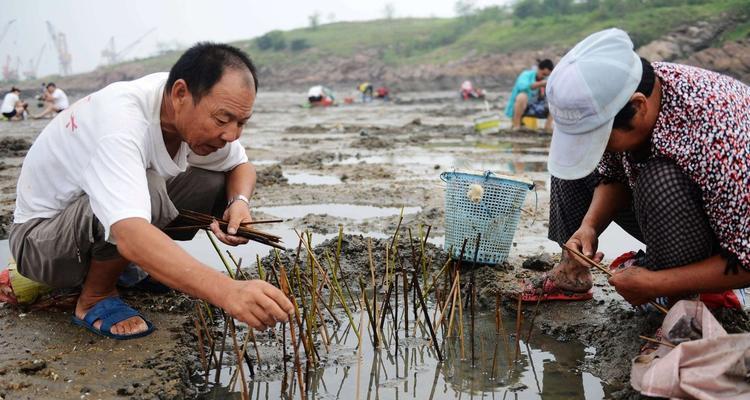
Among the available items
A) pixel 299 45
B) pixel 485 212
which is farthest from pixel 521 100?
pixel 299 45

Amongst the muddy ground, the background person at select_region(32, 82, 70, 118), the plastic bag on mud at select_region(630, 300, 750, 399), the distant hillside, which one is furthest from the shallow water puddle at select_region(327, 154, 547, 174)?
the distant hillside

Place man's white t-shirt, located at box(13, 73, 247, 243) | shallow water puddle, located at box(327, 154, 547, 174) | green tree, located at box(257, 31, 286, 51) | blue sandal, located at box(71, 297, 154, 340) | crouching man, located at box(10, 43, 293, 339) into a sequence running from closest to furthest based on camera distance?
crouching man, located at box(10, 43, 293, 339)
man's white t-shirt, located at box(13, 73, 247, 243)
blue sandal, located at box(71, 297, 154, 340)
shallow water puddle, located at box(327, 154, 547, 174)
green tree, located at box(257, 31, 286, 51)

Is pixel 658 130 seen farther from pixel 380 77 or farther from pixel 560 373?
pixel 380 77

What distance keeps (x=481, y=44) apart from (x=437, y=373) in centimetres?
4424

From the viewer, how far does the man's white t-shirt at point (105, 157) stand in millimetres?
2568

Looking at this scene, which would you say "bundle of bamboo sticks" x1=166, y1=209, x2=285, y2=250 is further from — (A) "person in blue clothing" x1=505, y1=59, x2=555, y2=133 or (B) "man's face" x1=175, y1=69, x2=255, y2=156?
(A) "person in blue clothing" x1=505, y1=59, x2=555, y2=133

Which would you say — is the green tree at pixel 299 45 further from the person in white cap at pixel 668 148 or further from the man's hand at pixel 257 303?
the man's hand at pixel 257 303

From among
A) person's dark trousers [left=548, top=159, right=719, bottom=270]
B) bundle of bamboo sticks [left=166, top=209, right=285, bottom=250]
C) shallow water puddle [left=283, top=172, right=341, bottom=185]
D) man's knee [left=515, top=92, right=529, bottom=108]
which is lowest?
man's knee [left=515, top=92, right=529, bottom=108]

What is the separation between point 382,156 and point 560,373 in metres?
7.41

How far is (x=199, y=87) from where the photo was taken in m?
2.83

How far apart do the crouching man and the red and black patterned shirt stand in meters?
1.56

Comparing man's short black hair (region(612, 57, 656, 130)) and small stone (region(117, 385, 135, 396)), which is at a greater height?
man's short black hair (region(612, 57, 656, 130))

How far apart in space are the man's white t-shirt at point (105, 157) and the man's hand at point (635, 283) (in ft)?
6.03

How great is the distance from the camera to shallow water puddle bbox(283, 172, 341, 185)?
310 inches
